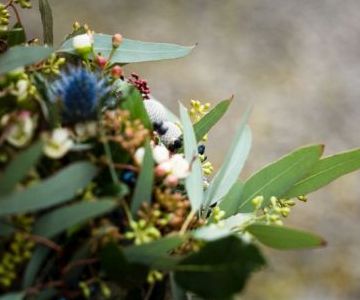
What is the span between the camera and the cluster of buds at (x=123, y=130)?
A: 40 centimetres

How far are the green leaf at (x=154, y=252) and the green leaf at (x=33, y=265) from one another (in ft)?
0.14

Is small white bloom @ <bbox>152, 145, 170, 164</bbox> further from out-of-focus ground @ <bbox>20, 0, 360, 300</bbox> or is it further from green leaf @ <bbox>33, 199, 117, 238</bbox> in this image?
out-of-focus ground @ <bbox>20, 0, 360, 300</bbox>

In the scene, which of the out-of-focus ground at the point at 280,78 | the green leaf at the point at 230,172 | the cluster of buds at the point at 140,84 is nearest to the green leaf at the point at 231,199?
the green leaf at the point at 230,172

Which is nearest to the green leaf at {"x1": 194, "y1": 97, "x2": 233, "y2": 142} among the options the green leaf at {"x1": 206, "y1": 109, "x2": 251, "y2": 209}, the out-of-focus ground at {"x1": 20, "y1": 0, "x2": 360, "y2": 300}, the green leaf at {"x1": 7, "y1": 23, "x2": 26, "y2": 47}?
the green leaf at {"x1": 206, "y1": 109, "x2": 251, "y2": 209}

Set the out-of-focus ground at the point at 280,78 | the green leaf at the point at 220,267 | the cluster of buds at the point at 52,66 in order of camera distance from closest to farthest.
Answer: the green leaf at the point at 220,267
the cluster of buds at the point at 52,66
the out-of-focus ground at the point at 280,78

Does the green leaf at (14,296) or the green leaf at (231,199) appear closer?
the green leaf at (14,296)

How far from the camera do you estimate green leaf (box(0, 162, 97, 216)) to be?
13.8 inches

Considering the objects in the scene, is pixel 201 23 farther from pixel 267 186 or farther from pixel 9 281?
pixel 9 281

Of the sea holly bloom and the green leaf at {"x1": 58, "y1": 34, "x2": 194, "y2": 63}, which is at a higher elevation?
the sea holly bloom

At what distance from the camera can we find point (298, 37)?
179cm

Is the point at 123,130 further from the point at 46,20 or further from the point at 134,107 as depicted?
the point at 46,20

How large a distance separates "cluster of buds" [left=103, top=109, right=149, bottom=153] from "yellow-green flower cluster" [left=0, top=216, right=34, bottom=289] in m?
0.07

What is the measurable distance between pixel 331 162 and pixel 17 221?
0.82ft

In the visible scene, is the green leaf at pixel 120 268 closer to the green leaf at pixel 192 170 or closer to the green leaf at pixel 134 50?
the green leaf at pixel 192 170
